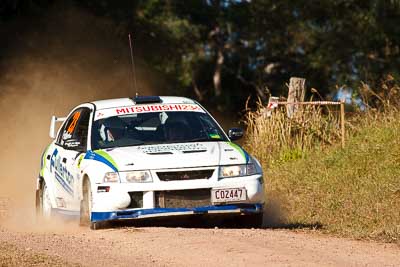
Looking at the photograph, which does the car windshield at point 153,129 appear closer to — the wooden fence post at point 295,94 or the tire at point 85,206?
the tire at point 85,206

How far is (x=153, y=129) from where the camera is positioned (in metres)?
13.6

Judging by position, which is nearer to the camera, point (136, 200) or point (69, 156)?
point (136, 200)

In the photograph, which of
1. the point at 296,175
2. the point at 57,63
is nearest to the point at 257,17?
the point at 57,63

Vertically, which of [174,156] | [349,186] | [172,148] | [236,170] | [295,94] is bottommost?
[349,186]

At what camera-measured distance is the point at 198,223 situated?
44.1ft

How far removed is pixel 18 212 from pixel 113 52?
1589 cm

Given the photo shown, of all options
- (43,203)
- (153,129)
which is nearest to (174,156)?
(153,129)

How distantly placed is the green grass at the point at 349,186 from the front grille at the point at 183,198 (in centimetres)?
156

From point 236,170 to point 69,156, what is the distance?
2.23 m

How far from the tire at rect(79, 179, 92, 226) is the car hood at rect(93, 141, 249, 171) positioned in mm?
410

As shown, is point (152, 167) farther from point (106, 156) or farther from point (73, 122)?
point (73, 122)

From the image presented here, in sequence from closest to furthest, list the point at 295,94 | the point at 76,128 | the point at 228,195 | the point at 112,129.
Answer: the point at 228,195 < the point at 112,129 < the point at 76,128 < the point at 295,94

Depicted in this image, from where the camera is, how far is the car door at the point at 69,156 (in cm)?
1345

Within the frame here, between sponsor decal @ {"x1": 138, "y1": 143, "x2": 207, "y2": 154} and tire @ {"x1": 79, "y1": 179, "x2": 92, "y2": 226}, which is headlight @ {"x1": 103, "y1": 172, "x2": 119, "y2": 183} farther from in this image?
sponsor decal @ {"x1": 138, "y1": 143, "x2": 207, "y2": 154}
